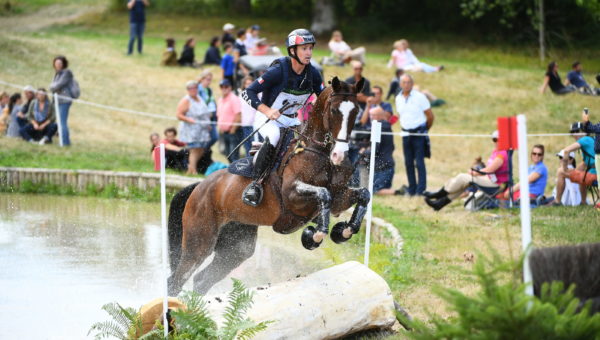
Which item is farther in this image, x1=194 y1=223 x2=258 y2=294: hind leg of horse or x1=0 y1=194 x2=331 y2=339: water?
x1=194 y1=223 x2=258 y2=294: hind leg of horse

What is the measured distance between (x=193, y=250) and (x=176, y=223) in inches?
23.0

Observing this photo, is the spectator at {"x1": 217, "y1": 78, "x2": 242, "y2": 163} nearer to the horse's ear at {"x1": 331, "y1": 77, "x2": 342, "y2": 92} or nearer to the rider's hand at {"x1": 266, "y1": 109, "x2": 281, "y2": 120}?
the rider's hand at {"x1": 266, "y1": 109, "x2": 281, "y2": 120}

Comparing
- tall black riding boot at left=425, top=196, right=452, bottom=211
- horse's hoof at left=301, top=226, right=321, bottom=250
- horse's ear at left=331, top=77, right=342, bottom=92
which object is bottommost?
horse's hoof at left=301, top=226, right=321, bottom=250

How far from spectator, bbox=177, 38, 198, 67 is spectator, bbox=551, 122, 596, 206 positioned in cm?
1645

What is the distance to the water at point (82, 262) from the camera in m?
9.00

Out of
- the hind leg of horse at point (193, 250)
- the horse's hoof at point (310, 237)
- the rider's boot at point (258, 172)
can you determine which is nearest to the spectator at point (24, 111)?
the hind leg of horse at point (193, 250)

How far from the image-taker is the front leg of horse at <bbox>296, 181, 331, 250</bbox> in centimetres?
791

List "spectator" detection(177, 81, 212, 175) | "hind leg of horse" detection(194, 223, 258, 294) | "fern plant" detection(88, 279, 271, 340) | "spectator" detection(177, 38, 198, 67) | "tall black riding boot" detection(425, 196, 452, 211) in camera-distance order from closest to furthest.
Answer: "fern plant" detection(88, 279, 271, 340)
"hind leg of horse" detection(194, 223, 258, 294)
"tall black riding boot" detection(425, 196, 452, 211)
"spectator" detection(177, 81, 212, 175)
"spectator" detection(177, 38, 198, 67)

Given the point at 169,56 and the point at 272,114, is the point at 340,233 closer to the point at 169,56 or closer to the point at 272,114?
Answer: the point at 272,114

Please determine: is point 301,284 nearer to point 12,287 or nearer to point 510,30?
point 12,287

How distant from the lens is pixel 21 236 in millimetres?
12766

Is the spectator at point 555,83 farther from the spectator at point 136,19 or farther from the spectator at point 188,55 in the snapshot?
the spectator at point 136,19

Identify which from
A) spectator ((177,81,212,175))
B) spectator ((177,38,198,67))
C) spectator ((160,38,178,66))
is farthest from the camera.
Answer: spectator ((160,38,178,66))

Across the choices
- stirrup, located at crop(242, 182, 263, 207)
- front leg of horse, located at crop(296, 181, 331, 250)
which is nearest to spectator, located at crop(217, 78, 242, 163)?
stirrup, located at crop(242, 182, 263, 207)
